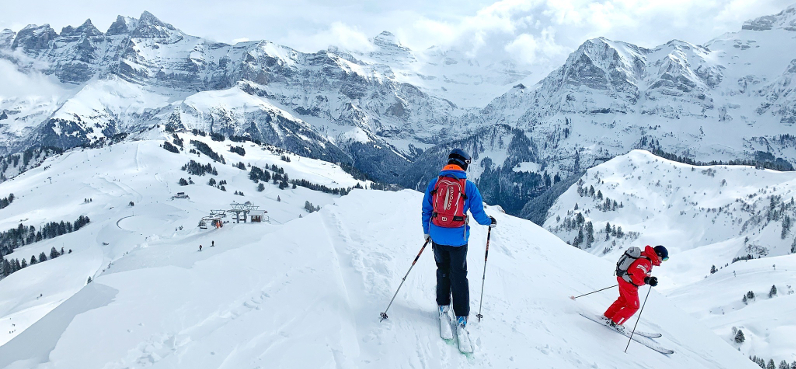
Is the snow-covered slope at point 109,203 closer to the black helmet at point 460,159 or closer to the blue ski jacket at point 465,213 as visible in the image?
the blue ski jacket at point 465,213

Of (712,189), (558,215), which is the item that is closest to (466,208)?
(558,215)

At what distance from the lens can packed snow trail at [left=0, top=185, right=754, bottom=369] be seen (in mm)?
6406

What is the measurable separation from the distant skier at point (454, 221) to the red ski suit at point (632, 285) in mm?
5276

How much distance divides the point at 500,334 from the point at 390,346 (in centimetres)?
285

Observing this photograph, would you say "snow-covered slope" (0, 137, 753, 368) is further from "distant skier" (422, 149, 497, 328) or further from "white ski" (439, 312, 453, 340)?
"distant skier" (422, 149, 497, 328)

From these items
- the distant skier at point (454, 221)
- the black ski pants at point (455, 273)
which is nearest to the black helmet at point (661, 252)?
the distant skier at point (454, 221)

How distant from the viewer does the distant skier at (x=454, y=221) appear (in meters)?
8.03

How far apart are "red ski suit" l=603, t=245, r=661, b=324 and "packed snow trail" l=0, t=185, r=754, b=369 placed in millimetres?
732

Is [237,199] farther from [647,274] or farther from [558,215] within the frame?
[558,215]

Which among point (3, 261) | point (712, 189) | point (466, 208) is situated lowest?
point (3, 261)

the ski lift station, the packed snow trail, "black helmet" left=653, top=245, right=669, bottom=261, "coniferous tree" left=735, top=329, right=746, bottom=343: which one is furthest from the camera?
"coniferous tree" left=735, top=329, right=746, bottom=343

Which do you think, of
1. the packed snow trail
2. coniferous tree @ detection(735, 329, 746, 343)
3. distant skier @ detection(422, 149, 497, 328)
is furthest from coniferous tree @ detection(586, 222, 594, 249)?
distant skier @ detection(422, 149, 497, 328)

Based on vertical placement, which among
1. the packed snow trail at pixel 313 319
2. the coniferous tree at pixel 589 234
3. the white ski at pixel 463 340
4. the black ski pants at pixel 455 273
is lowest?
the coniferous tree at pixel 589 234

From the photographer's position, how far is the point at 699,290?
54719 mm
